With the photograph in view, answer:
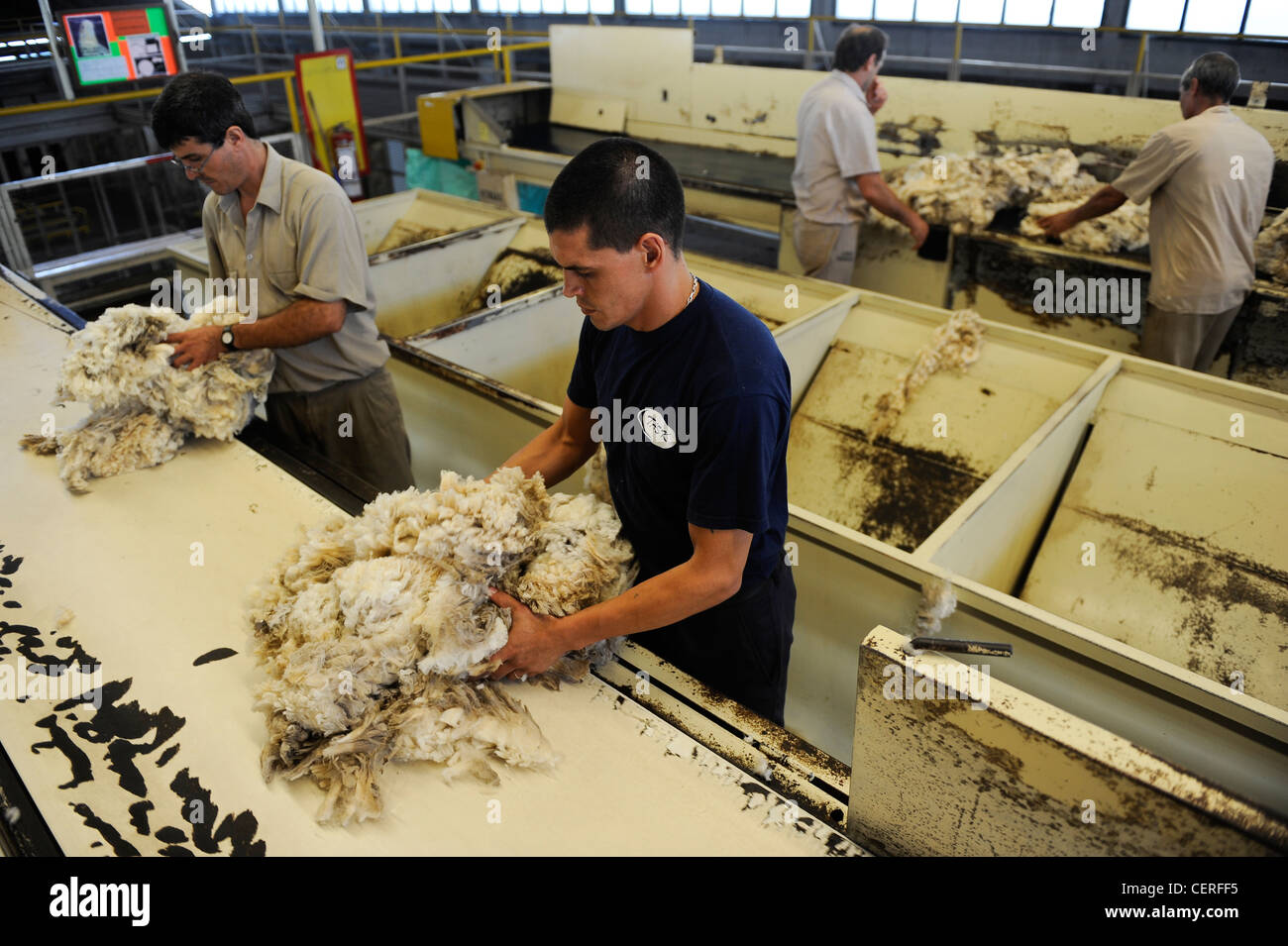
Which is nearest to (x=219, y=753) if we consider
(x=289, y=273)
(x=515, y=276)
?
(x=289, y=273)

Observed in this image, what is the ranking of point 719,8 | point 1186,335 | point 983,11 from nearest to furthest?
point 1186,335 → point 983,11 → point 719,8

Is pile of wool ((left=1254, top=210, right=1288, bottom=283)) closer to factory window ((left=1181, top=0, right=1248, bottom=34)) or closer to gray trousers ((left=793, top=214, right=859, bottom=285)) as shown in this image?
gray trousers ((left=793, top=214, right=859, bottom=285))

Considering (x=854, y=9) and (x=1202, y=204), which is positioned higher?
(x=854, y=9)

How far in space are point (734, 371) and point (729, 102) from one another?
→ 513 centimetres

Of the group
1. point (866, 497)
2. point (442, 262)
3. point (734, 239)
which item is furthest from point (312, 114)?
point (866, 497)

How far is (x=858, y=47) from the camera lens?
145 inches

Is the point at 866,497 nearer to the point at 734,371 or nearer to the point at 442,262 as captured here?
the point at 734,371

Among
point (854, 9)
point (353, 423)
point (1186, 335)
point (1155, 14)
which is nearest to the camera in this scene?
point (353, 423)

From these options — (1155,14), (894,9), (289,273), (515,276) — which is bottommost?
(515,276)

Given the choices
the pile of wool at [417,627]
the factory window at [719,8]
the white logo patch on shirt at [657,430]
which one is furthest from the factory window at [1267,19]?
the pile of wool at [417,627]

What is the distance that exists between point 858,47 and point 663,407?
3.14m

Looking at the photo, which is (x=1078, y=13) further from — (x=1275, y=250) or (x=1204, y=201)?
(x=1204, y=201)

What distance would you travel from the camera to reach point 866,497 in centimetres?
299


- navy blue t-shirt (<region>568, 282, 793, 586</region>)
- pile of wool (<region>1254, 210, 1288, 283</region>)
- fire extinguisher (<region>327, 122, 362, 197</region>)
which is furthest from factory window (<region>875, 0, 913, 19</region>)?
navy blue t-shirt (<region>568, 282, 793, 586</region>)
